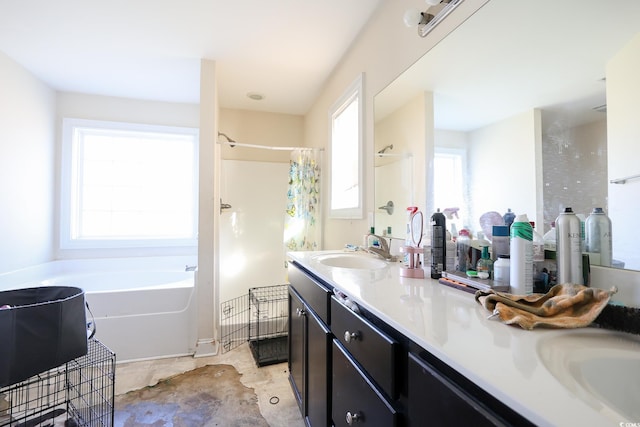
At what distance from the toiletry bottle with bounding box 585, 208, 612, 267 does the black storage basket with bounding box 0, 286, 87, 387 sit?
170 cm

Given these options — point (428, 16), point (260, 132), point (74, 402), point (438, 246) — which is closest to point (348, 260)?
point (438, 246)

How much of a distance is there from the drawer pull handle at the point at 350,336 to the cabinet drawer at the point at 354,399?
0.22 feet

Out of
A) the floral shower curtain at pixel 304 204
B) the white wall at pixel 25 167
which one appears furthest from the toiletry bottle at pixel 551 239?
the white wall at pixel 25 167

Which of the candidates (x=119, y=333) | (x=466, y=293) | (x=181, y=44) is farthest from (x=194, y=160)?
(x=466, y=293)

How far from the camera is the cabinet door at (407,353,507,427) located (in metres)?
0.44

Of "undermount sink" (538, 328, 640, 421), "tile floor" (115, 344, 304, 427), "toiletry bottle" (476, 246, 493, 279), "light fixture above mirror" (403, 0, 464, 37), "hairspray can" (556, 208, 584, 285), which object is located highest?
"light fixture above mirror" (403, 0, 464, 37)

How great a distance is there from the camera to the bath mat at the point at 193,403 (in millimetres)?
1562

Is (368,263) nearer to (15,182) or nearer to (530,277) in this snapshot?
(530,277)

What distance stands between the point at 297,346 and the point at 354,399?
772mm

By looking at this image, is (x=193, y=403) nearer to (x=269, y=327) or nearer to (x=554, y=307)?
(x=269, y=327)

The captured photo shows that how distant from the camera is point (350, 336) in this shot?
88 centimetres

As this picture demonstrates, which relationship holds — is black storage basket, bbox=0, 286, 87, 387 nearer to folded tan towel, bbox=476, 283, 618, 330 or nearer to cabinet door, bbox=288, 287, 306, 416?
cabinet door, bbox=288, 287, 306, 416

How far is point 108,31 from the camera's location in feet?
6.45

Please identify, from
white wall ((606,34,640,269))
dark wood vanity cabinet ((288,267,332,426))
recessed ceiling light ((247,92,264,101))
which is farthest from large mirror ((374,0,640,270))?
recessed ceiling light ((247,92,264,101))
